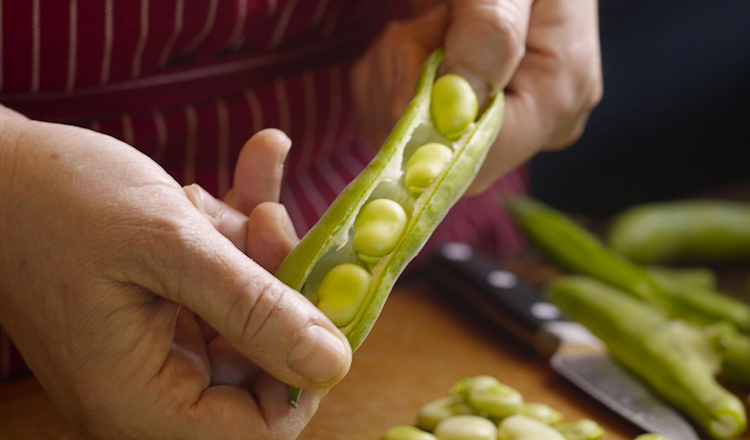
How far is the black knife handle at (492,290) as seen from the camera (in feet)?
4.33

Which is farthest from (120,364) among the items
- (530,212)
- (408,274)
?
(530,212)

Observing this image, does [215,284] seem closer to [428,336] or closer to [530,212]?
[428,336]

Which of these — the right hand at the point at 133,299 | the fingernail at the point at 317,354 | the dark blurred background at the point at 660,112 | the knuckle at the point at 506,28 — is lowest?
the right hand at the point at 133,299

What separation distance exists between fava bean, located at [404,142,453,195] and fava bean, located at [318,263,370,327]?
140 mm

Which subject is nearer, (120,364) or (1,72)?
(120,364)

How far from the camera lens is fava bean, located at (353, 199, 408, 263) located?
803mm

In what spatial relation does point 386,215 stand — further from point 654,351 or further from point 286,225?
point 654,351

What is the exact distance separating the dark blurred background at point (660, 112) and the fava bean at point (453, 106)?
1043 mm

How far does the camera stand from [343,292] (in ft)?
2.56

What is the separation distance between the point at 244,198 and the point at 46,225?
274 mm

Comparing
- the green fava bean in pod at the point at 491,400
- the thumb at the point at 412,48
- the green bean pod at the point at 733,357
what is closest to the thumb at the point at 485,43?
the thumb at the point at 412,48

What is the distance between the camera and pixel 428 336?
4.53ft

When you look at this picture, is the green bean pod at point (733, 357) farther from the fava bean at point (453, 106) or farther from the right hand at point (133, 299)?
the right hand at point (133, 299)

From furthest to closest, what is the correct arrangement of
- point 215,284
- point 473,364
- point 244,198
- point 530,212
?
point 530,212 → point 473,364 → point 244,198 → point 215,284
